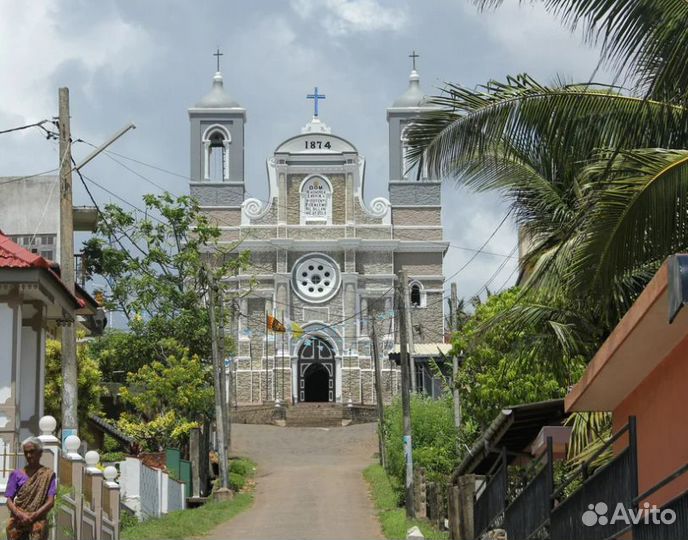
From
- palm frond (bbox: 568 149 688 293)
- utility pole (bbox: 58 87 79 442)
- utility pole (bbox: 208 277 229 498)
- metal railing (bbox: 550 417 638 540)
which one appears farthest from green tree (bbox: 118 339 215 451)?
palm frond (bbox: 568 149 688 293)

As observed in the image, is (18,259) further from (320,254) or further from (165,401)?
(320,254)

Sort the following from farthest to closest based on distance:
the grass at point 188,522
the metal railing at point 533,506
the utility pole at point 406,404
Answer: the utility pole at point 406,404 < the grass at point 188,522 < the metal railing at point 533,506

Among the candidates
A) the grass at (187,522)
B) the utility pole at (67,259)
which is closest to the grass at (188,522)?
the grass at (187,522)

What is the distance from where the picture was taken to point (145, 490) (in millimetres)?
27016

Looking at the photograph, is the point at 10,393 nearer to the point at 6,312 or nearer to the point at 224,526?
the point at 6,312

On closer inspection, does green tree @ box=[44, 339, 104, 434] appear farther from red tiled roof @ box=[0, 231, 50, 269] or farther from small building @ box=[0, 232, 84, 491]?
red tiled roof @ box=[0, 231, 50, 269]

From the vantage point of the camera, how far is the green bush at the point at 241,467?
4216cm

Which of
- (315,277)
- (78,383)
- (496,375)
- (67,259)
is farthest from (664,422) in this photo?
(315,277)

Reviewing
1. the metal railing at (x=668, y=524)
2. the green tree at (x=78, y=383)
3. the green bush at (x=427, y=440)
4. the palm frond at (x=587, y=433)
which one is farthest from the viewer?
the green bush at (x=427, y=440)

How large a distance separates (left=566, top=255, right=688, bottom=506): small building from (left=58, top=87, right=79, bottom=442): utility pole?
957 cm

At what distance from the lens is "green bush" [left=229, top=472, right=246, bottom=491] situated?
37.9 m

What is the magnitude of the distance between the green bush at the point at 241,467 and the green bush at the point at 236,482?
1.10 m

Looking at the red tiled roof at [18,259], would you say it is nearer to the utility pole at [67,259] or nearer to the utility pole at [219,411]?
the utility pole at [67,259]

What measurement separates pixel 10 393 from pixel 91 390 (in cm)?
1260
